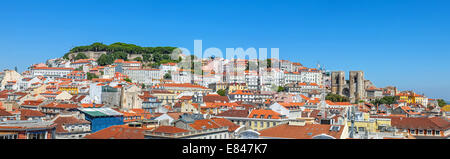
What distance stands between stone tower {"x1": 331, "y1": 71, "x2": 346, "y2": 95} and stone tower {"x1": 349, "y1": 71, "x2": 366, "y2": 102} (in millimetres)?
2275

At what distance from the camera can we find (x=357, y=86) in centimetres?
10169

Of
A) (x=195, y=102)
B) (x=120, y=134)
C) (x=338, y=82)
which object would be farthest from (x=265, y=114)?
(x=338, y=82)

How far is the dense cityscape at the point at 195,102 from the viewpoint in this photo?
23797mm

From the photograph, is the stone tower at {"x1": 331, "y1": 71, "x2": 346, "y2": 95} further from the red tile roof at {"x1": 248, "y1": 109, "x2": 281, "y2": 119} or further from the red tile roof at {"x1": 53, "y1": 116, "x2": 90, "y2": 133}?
the red tile roof at {"x1": 53, "y1": 116, "x2": 90, "y2": 133}

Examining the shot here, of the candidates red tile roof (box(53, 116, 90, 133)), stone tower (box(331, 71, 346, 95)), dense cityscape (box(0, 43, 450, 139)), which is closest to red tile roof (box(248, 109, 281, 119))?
dense cityscape (box(0, 43, 450, 139))

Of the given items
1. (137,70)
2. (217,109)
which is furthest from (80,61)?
(217,109)

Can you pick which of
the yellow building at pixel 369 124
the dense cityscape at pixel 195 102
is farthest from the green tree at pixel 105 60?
the yellow building at pixel 369 124

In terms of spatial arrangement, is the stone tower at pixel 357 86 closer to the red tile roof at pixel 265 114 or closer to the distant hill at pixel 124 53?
the distant hill at pixel 124 53

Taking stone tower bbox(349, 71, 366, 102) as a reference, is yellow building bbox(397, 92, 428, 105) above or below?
below

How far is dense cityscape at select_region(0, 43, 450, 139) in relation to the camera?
2380 centimetres

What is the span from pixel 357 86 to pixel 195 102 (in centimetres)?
6059

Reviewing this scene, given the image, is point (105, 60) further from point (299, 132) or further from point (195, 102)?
point (299, 132)

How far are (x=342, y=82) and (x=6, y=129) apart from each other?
311 feet

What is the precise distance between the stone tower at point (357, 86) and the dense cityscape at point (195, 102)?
0.81 feet
